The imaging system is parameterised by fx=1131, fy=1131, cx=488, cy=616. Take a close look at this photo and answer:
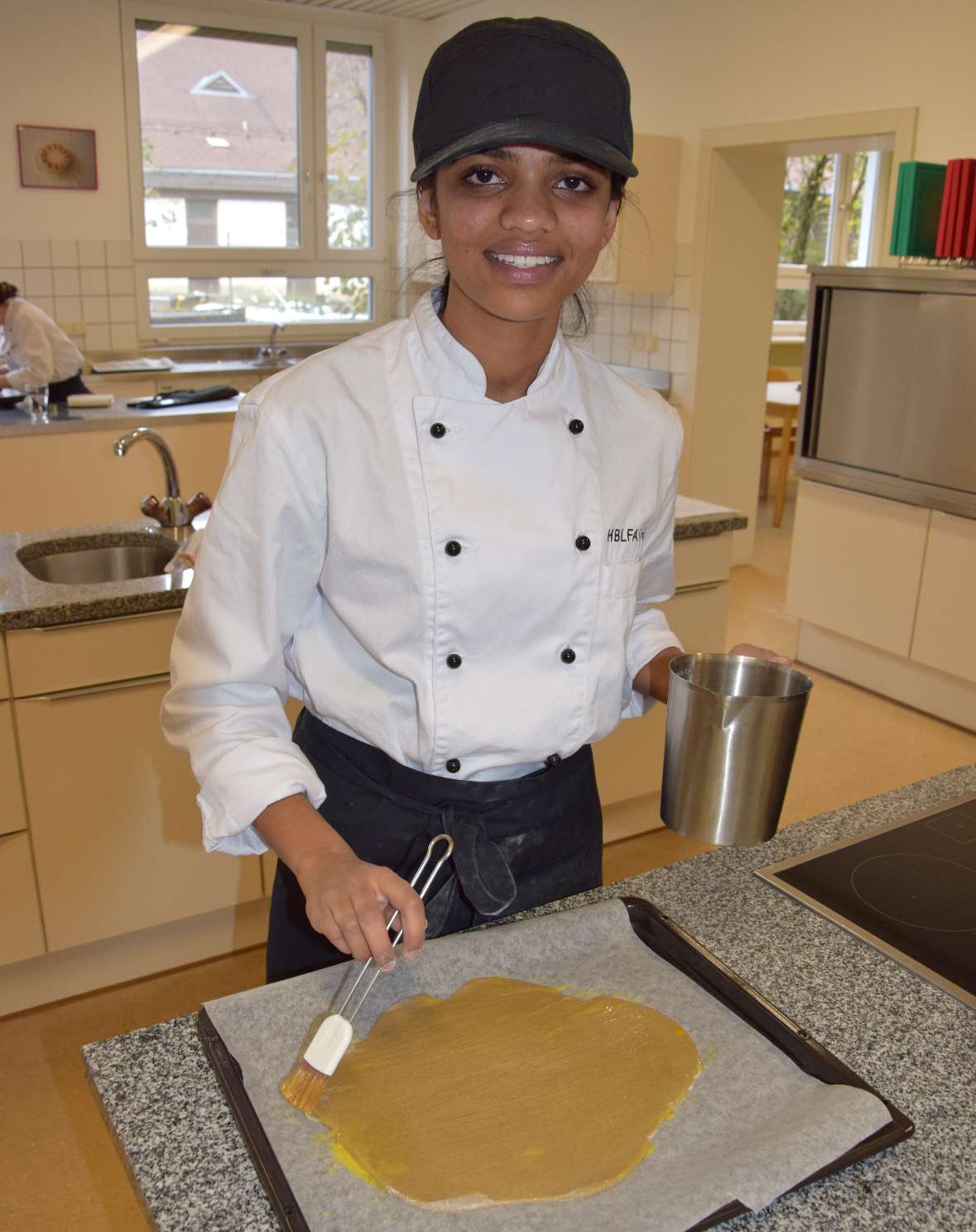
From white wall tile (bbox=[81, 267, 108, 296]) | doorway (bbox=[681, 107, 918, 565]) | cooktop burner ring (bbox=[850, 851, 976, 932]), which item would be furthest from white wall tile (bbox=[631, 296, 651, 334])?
cooktop burner ring (bbox=[850, 851, 976, 932])

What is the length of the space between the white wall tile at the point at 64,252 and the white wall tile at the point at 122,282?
180 mm

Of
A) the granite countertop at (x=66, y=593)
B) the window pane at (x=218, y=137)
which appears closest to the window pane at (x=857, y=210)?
the window pane at (x=218, y=137)

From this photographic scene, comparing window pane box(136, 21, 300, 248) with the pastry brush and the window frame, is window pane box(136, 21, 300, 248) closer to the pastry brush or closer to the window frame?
the window frame

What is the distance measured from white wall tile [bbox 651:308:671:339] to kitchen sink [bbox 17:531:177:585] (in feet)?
10.0

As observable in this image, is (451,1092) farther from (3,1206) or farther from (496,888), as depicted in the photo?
(3,1206)

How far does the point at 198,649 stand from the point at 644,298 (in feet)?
14.2

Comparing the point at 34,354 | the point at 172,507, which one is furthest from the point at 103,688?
the point at 34,354

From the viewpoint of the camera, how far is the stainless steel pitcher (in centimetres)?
93

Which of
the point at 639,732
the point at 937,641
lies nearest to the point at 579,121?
the point at 639,732

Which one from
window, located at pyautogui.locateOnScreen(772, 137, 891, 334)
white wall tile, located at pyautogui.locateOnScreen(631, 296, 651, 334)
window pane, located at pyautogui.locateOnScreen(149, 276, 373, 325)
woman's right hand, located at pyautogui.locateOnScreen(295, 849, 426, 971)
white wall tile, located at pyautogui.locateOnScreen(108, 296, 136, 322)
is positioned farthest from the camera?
window, located at pyautogui.locateOnScreen(772, 137, 891, 334)

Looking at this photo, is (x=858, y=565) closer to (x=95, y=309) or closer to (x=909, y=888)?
(x=909, y=888)

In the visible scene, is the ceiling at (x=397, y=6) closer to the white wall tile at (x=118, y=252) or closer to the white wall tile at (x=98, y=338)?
the white wall tile at (x=118, y=252)

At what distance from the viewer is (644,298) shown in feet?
16.3

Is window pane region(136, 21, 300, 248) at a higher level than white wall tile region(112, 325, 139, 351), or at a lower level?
higher
